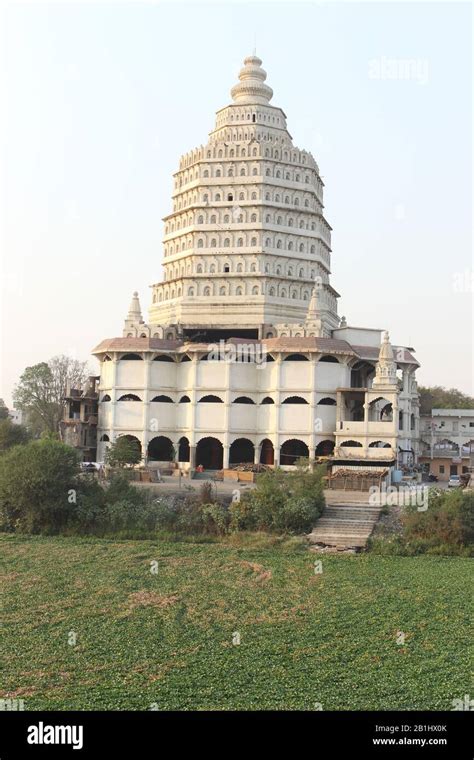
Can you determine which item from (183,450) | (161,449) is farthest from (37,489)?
(161,449)

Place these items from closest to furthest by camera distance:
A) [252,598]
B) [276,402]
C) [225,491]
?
[252,598], [225,491], [276,402]

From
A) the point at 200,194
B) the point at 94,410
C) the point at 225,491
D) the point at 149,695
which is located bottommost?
the point at 149,695

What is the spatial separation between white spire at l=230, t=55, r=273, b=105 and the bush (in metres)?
30.5

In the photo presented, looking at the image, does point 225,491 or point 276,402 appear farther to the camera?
point 276,402

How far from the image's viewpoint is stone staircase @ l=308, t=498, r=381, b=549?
111 feet

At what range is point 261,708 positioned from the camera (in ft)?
55.6

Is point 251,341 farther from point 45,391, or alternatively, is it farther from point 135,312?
point 45,391

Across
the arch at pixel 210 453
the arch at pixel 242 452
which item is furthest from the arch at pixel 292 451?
the arch at pixel 210 453

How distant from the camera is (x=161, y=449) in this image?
51406mm

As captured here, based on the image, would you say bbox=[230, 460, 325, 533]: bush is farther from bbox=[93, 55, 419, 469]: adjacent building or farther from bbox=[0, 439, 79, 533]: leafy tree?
bbox=[93, 55, 419, 469]: adjacent building

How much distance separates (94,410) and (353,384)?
15.8 metres
